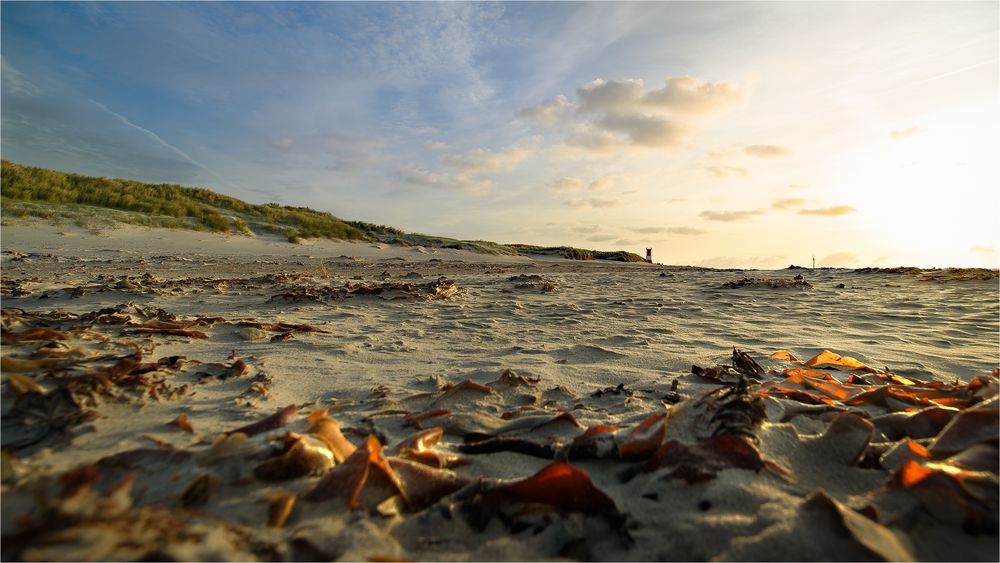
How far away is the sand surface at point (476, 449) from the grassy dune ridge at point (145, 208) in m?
13.2

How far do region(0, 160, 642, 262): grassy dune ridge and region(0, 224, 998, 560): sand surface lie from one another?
43.3ft

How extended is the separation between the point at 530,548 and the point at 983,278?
10.2 m

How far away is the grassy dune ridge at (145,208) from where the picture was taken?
1360 cm

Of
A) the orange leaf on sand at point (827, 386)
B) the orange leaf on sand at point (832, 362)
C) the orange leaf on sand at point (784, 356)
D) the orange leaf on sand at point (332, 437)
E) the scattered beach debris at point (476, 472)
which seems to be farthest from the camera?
the orange leaf on sand at point (784, 356)

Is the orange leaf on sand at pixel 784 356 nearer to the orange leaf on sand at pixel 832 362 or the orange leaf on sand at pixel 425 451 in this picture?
the orange leaf on sand at pixel 832 362

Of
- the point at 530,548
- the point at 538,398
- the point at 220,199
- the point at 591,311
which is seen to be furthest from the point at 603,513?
the point at 220,199

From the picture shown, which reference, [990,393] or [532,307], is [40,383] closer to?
[990,393]

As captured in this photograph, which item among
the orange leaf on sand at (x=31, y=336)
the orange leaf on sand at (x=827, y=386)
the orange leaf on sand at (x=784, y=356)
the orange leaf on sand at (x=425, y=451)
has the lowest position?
the orange leaf on sand at (x=425, y=451)

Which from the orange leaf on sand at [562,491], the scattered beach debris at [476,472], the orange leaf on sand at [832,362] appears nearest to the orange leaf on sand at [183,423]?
the scattered beach debris at [476,472]

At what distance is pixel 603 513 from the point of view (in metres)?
1.21

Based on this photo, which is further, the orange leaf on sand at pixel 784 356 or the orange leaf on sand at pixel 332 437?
the orange leaf on sand at pixel 784 356

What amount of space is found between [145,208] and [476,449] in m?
18.3

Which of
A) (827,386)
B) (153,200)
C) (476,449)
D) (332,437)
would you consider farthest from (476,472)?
(153,200)

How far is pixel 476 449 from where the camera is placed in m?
1.62
